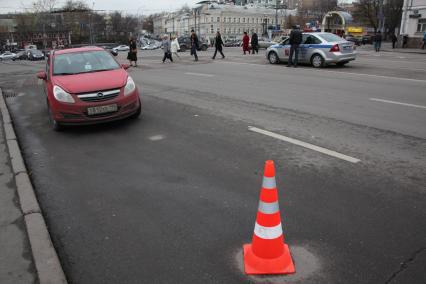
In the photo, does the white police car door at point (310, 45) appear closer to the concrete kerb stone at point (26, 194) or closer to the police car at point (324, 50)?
the police car at point (324, 50)

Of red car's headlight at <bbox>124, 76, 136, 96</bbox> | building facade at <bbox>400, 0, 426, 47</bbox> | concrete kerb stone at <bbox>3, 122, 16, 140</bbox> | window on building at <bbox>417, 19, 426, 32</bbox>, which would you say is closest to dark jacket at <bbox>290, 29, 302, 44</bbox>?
red car's headlight at <bbox>124, 76, 136, 96</bbox>

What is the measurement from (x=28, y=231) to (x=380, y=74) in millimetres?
14151

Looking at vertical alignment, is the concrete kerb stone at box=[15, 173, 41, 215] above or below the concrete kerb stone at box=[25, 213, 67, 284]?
Result: above

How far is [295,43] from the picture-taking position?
58.6ft

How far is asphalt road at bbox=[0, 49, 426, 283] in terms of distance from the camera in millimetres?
3201

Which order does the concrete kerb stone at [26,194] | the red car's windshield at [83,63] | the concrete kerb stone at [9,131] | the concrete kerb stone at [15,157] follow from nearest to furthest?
the concrete kerb stone at [26,194], the concrete kerb stone at [15,157], the concrete kerb stone at [9,131], the red car's windshield at [83,63]

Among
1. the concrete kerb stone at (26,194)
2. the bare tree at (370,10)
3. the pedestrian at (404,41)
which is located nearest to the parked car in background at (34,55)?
the pedestrian at (404,41)

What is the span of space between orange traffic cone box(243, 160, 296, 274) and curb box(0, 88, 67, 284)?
60.2 inches

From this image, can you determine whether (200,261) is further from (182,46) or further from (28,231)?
(182,46)

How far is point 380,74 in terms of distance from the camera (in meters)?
14.7

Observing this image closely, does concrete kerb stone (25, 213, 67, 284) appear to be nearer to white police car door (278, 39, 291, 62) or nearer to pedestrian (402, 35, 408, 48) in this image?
white police car door (278, 39, 291, 62)

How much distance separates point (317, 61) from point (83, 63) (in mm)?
12370

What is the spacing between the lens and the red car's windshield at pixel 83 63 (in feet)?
26.3

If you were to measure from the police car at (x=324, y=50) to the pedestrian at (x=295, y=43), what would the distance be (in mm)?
388
